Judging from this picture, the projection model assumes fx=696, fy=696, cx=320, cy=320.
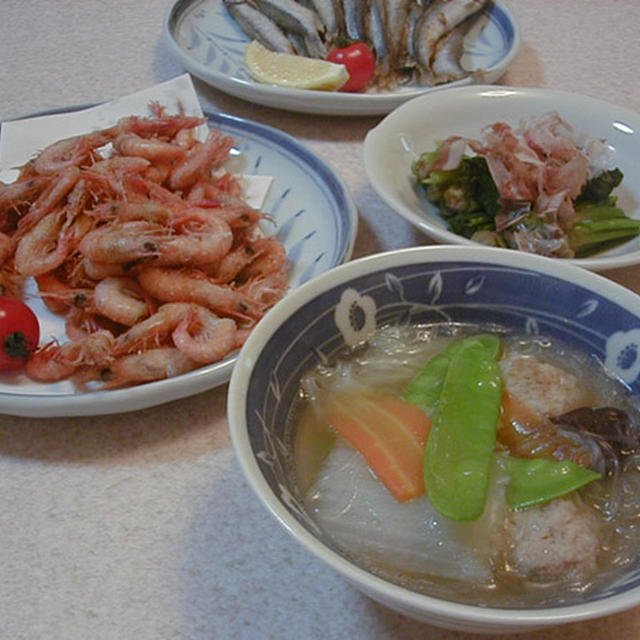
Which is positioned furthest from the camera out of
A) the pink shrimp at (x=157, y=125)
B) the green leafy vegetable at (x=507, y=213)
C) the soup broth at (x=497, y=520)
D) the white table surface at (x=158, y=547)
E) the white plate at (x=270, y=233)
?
the pink shrimp at (x=157, y=125)

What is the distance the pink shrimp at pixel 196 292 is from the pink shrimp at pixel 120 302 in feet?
0.10

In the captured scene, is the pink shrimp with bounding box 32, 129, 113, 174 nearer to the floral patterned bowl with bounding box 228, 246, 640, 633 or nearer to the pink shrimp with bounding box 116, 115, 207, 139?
the pink shrimp with bounding box 116, 115, 207, 139

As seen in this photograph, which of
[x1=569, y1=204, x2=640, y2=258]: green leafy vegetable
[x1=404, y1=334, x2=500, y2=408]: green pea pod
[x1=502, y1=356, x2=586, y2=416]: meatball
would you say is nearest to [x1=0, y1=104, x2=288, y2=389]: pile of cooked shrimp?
[x1=404, y1=334, x2=500, y2=408]: green pea pod

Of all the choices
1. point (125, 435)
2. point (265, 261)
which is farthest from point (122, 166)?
point (125, 435)

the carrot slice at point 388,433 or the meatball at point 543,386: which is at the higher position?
the meatball at point 543,386

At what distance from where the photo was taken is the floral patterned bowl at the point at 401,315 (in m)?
0.74

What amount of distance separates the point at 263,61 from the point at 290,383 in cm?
131

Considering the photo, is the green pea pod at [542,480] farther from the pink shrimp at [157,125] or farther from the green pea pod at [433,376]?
the pink shrimp at [157,125]

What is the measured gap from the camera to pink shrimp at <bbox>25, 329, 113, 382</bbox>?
3.54 ft

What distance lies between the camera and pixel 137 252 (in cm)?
123

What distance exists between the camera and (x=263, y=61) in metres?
1.90

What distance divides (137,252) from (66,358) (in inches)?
9.3

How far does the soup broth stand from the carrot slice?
0.4 inches

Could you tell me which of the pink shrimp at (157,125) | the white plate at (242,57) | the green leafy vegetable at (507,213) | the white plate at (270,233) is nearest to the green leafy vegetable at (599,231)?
the green leafy vegetable at (507,213)
